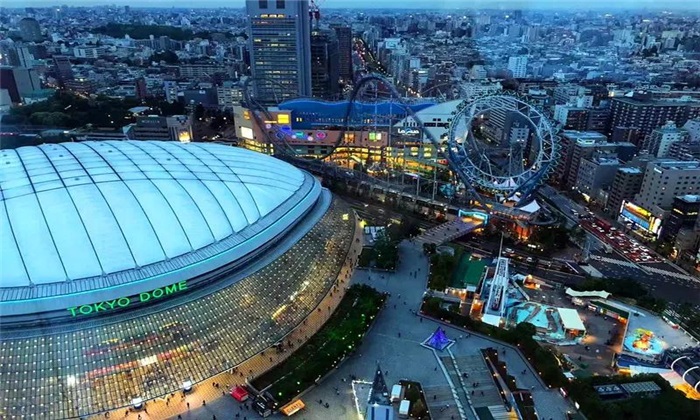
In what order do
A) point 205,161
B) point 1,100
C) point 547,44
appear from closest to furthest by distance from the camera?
point 205,161 → point 1,100 → point 547,44

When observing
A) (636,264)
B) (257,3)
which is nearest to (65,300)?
(636,264)

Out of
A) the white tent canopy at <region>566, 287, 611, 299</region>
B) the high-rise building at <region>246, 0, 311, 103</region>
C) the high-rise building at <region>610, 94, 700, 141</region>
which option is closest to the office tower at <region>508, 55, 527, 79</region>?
the high-rise building at <region>610, 94, 700, 141</region>

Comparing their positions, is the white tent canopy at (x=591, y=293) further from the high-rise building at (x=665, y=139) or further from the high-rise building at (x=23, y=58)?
the high-rise building at (x=23, y=58)

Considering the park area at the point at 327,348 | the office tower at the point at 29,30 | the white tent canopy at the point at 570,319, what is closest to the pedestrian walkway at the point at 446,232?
the park area at the point at 327,348

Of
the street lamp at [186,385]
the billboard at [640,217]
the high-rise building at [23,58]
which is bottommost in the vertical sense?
the billboard at [640,217]

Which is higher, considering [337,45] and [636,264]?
[337,45]

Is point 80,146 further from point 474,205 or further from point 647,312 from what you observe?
point 647,312

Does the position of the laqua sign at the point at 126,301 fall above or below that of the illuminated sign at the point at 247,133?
above
